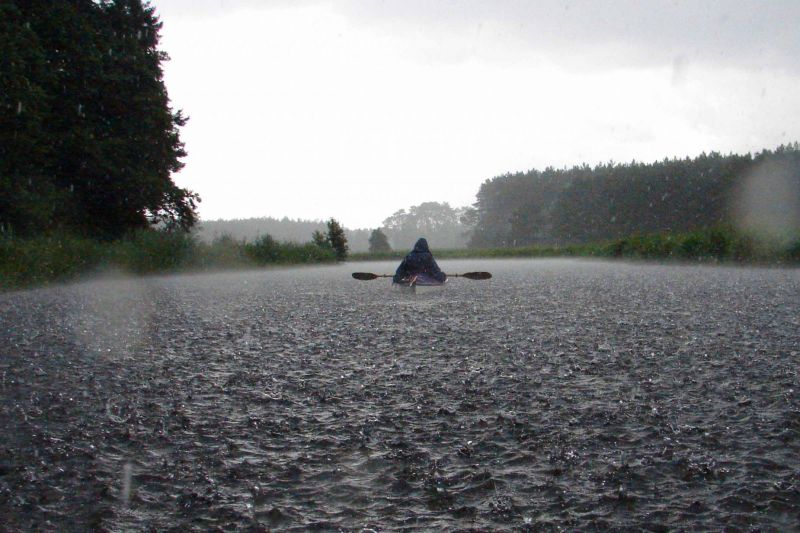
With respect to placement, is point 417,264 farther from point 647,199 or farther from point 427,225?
point 427,225

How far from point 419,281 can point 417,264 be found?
387 mm

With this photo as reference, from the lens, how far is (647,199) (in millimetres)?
65688

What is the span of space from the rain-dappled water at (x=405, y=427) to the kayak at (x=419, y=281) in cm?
641

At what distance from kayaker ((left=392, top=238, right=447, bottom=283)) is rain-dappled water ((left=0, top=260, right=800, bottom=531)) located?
265 inches

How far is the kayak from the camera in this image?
1470 cm

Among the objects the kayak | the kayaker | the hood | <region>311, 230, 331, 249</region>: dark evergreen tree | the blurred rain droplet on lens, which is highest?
the blurred rain droplet on lens

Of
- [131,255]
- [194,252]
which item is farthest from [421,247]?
[194,252]

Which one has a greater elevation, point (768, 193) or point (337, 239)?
point (768, 193)

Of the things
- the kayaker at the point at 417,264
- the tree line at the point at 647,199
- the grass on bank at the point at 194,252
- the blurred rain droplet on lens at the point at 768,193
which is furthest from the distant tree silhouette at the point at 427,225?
the kayaker at the point at 417,264

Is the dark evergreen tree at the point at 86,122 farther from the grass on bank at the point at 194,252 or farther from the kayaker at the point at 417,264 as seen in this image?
the kayaker at the point at 417,264

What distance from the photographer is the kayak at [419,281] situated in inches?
579

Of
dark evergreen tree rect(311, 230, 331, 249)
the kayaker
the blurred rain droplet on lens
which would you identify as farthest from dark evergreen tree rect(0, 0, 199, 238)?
the blurred rain droplet on lens

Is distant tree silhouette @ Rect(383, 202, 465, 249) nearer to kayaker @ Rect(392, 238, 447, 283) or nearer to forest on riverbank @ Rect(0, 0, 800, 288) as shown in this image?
forest on riverbank @ Rect(0, 0, 800, 288)

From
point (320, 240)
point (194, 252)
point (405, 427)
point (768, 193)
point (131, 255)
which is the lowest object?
point (405, 427)
